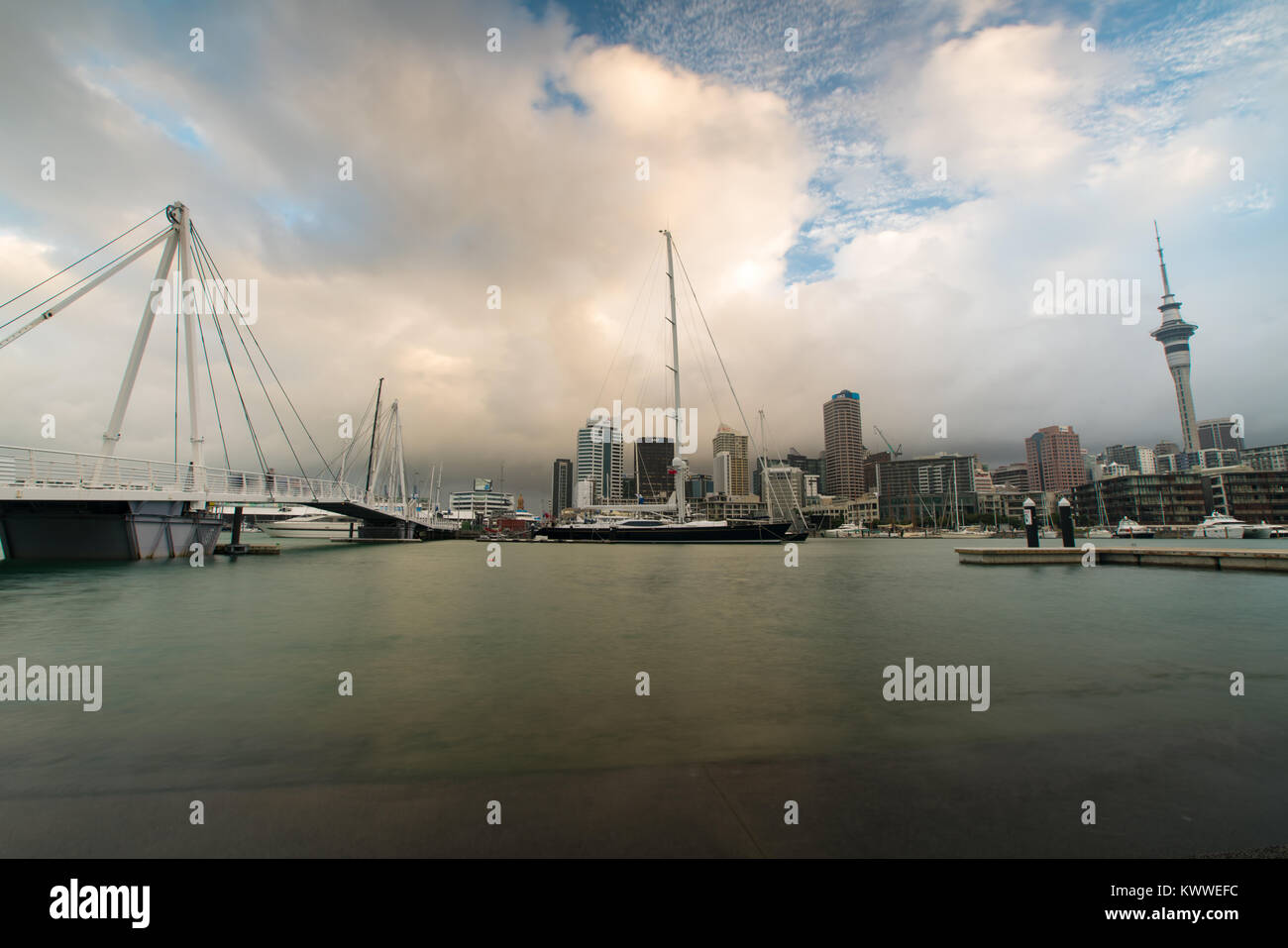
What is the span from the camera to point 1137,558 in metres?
34.0

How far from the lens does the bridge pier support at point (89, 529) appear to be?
106 feet

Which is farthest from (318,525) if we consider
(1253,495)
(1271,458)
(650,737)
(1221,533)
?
(1271,458)

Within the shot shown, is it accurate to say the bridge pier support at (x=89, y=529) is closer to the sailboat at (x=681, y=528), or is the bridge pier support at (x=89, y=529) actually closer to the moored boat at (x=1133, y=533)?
the sailboat at (x=681, y=528)

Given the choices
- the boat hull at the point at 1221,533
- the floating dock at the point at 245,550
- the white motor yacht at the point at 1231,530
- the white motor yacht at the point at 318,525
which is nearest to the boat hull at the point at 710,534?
the floating dock at the point at 245,550

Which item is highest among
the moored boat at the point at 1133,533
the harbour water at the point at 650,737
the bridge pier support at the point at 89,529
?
the bridge pier support at the point at 89,529

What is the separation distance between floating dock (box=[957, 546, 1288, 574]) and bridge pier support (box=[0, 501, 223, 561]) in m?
53.3

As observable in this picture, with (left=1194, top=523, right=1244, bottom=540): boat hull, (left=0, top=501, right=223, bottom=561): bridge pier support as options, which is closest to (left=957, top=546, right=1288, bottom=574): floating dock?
(left=0, top=501, right=223, bottom=561): bridge pier support

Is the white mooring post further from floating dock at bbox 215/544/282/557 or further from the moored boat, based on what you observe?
the moored boat

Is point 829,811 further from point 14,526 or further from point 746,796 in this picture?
point 14,526

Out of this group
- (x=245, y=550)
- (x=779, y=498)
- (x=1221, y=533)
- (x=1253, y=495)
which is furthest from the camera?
(x=1253, y=495)

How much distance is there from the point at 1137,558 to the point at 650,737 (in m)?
41.8

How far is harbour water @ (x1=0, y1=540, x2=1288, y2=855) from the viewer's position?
4.41 metres

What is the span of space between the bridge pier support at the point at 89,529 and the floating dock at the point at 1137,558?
175ft

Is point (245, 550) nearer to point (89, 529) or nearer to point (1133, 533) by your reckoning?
point (89, 529)
